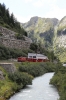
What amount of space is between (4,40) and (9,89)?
63.7 m

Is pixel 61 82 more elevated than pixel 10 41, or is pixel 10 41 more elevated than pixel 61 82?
pixel 10 41

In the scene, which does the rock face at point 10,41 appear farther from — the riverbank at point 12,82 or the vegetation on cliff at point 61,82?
the vegetation on cliff at point 61,82

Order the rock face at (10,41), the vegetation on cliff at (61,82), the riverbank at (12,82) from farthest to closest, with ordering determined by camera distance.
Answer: the rock face at (10,41), the riverbank at (12,82), the vegetation on cliff at (61,82)

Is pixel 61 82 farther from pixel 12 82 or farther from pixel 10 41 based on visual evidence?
pixel 10 41

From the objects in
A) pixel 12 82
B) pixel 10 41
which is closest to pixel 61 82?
pixel 12 82

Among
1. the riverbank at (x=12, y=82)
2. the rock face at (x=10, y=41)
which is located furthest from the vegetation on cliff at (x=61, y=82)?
the rock face at (x=10, y=41)

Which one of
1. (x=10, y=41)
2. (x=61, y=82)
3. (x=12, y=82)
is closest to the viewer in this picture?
(x=61, y=82)

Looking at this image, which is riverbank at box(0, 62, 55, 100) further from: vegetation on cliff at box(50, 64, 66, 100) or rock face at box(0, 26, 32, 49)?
rock face at box(0, 26, 32, 49)

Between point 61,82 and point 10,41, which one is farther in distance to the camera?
point 10,41

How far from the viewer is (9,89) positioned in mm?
45188

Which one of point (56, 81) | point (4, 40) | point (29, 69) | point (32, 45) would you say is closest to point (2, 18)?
point (32, 45)

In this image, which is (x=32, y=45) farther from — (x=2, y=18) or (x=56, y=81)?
(x=56, y=81)

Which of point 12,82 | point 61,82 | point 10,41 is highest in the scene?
point 10,41

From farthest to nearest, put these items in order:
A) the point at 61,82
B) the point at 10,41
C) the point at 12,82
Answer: the point at 10,41 → the point at 12,82 → the point at 61,82
